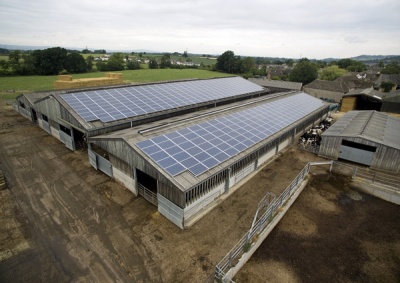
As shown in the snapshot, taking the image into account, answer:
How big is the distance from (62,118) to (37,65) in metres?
109

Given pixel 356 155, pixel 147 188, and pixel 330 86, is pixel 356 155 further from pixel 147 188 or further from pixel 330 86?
pixel 330 86

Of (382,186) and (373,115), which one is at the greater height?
(373,115)

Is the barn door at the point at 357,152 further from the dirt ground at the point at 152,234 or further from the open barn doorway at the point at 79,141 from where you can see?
the open barn doorway at the point at 79,141

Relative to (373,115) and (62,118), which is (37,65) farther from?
(373,115)

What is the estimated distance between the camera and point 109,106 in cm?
3306

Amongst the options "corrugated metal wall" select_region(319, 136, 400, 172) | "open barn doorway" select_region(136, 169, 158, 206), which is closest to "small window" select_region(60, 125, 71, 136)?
"open barn doorway" select_region(136, 169, 158, 206)

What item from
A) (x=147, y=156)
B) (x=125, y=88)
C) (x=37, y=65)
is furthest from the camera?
(x=37, y=65)

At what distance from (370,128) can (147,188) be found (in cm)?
3370

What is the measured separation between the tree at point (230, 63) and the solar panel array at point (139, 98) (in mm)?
120873

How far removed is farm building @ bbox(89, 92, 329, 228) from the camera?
19.6 m

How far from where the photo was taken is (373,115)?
4172 cm

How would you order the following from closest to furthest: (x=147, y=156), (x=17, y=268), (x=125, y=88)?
(x=17, y=268), (x=147, y=156), (x=125, y=88)

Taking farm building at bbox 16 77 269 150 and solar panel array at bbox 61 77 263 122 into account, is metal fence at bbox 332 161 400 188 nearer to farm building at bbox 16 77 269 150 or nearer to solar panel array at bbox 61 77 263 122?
farm building at bbox 16 77 269 150

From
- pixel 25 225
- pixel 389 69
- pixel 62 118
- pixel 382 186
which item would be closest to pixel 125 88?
pixel 62 118
